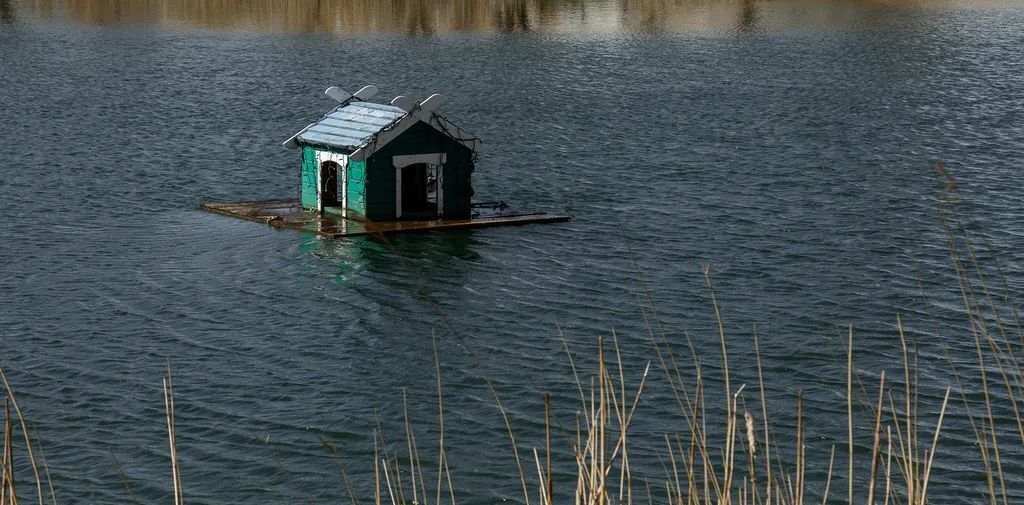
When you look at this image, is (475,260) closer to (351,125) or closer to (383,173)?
(383,173)

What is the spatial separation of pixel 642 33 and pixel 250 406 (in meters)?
67.4

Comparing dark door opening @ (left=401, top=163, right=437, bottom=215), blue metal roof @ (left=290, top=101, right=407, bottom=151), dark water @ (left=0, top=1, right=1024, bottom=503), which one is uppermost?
blue metal roof @ (left=290, top=101, right=407, bottom=151)

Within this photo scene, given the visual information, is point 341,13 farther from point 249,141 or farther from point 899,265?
point 899,265

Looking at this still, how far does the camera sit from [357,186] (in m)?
27.3

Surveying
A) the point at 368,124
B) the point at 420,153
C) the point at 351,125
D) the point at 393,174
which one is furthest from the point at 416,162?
the point at 351,125

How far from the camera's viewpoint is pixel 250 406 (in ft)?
58.6

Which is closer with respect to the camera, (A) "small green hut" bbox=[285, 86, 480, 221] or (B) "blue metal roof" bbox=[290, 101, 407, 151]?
(A) "small green hut" bbox=[285, 86, 480, 221]

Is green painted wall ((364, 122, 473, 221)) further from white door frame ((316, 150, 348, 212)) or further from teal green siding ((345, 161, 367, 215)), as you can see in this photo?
white door frame ((316, 150, 348, 212))

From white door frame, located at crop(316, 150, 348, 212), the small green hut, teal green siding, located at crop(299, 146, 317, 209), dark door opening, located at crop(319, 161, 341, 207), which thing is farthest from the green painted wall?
teal green siding, located at crop(299, 146, 317, 209)

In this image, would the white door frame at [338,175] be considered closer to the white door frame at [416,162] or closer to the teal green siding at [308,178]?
the teal green siding at [308,178]

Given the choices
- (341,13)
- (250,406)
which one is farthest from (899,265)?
(341,13)

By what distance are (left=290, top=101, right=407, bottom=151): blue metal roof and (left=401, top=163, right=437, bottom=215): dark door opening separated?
4.05 feet

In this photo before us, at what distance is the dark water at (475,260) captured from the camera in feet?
56.0

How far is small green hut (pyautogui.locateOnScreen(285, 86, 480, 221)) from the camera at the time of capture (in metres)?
26.9
